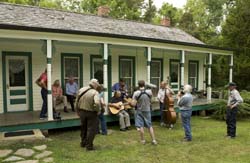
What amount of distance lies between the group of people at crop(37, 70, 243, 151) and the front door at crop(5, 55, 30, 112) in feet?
4.71

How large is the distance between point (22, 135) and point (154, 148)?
3.55 metres

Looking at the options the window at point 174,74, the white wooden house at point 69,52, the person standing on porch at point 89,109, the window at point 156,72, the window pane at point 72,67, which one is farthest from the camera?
the window at point 174,74

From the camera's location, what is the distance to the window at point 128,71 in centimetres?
1282

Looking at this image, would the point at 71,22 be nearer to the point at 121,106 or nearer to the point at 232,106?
the point at 121,106

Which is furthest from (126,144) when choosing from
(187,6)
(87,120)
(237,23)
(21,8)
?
(187,6)

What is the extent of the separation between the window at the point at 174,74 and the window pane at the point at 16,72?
7911mm

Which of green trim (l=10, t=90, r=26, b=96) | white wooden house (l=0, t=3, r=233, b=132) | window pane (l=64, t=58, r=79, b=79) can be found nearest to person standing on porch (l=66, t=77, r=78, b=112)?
white wooden house (l=0, t=3, r=233, b=132)

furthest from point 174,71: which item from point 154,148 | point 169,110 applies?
point 154,148

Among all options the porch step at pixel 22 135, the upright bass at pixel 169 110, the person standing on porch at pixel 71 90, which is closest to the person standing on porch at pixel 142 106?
the upright bass at pixel 169 110

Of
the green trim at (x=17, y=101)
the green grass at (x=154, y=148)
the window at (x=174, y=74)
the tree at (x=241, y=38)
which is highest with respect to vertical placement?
the tree at (x=241, y=38)

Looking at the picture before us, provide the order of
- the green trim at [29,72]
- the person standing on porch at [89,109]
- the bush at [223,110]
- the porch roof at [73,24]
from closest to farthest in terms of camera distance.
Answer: the person standing on porch at [89,109]
the porch roof at [73,24]
the green trim at [29,72]
the bush at [223,110]

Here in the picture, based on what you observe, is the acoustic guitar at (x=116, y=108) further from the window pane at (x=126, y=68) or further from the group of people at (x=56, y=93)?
the window pane at (x=126, y=68)

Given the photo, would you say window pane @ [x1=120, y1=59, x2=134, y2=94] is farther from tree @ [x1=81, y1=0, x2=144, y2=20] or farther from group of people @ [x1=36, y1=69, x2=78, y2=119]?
tree @ [x1=81, y1=0, x2=144, y2=20]

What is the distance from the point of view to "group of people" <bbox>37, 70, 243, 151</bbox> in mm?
6809
